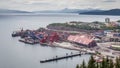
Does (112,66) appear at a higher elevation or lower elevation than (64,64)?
higher

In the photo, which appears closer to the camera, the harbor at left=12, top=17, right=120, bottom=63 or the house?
the harbor at left=12, top=17, right=120, bottom=63

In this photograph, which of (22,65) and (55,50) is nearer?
(22,65)

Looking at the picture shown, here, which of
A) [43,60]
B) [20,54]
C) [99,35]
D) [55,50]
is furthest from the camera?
[99,35]

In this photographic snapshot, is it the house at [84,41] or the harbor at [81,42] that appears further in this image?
the house at [84,41]

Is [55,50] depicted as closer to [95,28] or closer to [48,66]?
[48,66]

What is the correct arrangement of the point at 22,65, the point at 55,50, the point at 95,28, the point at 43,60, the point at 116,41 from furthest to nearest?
the point at 95,28 → the point at 116,41 → the point at 55,50 → the point at 43,60 → the point at 22,65

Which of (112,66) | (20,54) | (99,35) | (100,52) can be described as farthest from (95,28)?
(112,66)

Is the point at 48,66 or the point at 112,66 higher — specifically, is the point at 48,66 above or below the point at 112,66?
below

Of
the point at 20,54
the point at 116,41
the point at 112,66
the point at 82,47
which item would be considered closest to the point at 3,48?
the point at 20,54

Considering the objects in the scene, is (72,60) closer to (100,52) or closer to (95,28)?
(100,52)
